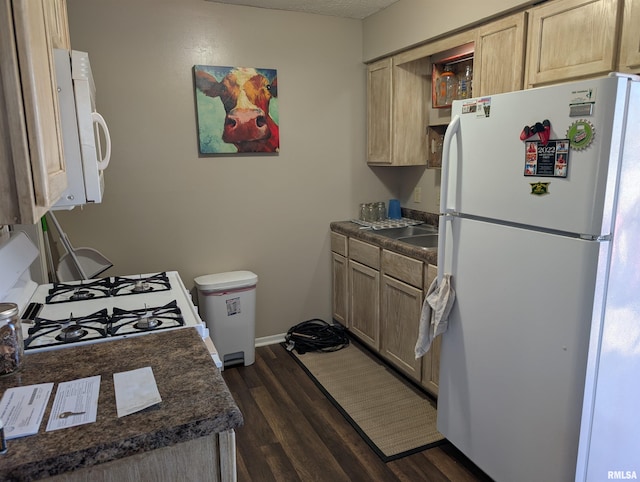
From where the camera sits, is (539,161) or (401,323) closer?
(539,161)

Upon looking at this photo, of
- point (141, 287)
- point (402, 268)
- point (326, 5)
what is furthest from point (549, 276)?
point (326, 5)

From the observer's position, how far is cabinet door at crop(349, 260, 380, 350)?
3.19m

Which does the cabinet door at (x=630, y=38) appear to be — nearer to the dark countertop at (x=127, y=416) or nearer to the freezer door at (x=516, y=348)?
the freezer door at (x=516, y=348)

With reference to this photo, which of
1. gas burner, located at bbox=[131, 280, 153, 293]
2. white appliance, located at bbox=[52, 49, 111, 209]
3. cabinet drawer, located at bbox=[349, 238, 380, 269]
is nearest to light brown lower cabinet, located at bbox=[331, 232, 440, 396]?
cabinet drawer, located at bbox=[349, 238, 380, 269]

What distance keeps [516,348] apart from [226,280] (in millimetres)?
2001

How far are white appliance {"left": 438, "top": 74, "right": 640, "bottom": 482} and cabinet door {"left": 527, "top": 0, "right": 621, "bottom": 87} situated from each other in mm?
479

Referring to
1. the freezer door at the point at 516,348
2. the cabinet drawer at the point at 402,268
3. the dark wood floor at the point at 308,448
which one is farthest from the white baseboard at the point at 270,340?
the freezer door at the point at 516,348

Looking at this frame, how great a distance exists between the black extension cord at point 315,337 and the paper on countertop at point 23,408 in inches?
95.5

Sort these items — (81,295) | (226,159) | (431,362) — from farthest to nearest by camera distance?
(226,159) < (431,362) < (81,295)

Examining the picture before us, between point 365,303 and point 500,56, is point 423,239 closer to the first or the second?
point 365,303

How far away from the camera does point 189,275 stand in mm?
3309

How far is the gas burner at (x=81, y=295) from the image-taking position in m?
1.92

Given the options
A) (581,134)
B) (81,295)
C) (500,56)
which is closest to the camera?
(581,134)

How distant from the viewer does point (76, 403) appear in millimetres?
1091
